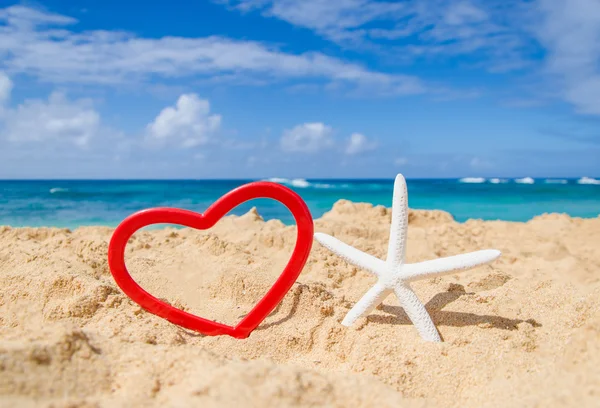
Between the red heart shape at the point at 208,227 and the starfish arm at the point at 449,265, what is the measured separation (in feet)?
2.73

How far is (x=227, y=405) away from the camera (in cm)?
199

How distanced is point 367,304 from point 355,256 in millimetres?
399

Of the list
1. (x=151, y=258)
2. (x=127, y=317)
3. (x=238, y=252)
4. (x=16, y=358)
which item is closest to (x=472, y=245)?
(x=238, y=252)

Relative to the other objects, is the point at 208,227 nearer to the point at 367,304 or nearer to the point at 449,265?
the point at 367,304

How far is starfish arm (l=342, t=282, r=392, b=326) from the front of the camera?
352cm

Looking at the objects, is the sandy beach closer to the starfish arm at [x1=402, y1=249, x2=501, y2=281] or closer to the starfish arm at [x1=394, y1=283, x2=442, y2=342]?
the starfish arm at [x1=394, y1=283, x2=442, y2=342]

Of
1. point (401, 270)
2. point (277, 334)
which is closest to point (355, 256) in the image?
point (401, 270)

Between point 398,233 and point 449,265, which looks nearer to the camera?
point 449,265

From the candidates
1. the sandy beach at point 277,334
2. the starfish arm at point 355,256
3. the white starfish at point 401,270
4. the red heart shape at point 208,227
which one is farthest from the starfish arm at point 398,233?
the red heart shape at point 208,227

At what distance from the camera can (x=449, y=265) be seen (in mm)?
3434

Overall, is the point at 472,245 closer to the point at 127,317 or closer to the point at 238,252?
the point at 238,252

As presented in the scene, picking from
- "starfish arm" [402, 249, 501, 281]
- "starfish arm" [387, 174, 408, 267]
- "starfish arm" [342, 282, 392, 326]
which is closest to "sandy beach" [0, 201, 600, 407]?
"starfish arm" [342, 282, 392, 326]

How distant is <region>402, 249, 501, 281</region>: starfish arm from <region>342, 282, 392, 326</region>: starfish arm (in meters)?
0.20

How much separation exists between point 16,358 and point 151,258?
3.12m
